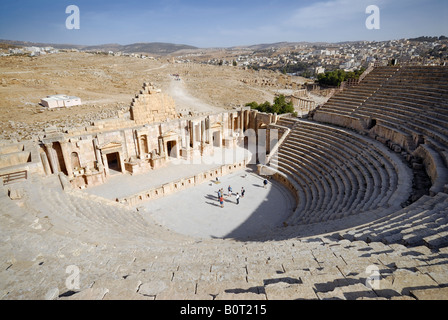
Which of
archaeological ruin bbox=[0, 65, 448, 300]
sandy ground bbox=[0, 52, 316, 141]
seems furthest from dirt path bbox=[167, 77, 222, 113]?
archaeological ruin bbox=[0, 65, 448, 300]

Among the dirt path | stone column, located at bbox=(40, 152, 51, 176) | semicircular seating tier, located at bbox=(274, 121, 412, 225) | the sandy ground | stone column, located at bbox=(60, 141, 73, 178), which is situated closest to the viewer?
semicircular seating tier, located at bbox=(274, 121, 412, 225)

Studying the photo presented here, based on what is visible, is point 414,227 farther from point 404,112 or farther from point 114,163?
point 114,163

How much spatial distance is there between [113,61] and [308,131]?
73.4 meters

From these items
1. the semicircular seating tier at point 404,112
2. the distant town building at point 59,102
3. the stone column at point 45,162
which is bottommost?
the stone column at point 45,162

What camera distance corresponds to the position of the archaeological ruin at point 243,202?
4.85 meters

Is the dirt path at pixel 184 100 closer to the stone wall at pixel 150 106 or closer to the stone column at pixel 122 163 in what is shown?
the stone wall at pixel 150 106

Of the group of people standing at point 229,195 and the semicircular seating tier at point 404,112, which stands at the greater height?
the semicircular seating tier at point 404,112

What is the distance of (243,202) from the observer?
15.2 meters

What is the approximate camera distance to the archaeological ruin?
15.9 feet

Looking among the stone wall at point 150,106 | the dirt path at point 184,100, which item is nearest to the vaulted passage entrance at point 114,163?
the stone wall at point 150,106

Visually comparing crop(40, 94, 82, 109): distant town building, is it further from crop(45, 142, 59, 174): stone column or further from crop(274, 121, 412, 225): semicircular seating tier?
crop(274, 121, 412, 225): semicircular seating tier

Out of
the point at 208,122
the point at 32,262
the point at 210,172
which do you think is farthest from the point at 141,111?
the point at 32,262

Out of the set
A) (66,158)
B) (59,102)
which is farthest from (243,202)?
(59,102)
